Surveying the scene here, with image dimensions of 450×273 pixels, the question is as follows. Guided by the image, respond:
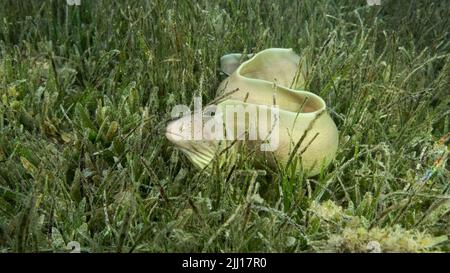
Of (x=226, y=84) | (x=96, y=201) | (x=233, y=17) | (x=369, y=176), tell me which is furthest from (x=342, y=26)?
(x=96, y=201)

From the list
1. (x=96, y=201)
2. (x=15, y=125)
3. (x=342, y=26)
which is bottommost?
(x=96, y=201)

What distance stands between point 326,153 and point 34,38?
1.49 meters

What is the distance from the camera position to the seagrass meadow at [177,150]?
5.61 ft

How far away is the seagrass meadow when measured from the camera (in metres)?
1.71

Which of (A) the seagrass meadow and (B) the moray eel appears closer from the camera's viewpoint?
(A) the seagrass meadow

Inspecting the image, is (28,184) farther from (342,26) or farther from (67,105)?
(342,26)

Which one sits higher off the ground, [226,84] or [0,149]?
[226,84]

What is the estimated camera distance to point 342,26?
8.97 feet

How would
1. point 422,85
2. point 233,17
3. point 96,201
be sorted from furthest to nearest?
1. point 233,17
2. point 422,85
3. point 96,201

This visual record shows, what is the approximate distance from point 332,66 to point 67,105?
42.5 inches

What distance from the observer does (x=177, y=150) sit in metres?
1.96

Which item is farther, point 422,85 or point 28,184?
point 422,85

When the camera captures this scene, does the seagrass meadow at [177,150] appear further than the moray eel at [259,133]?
No

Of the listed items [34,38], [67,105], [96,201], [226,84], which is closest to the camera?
[96,201]
